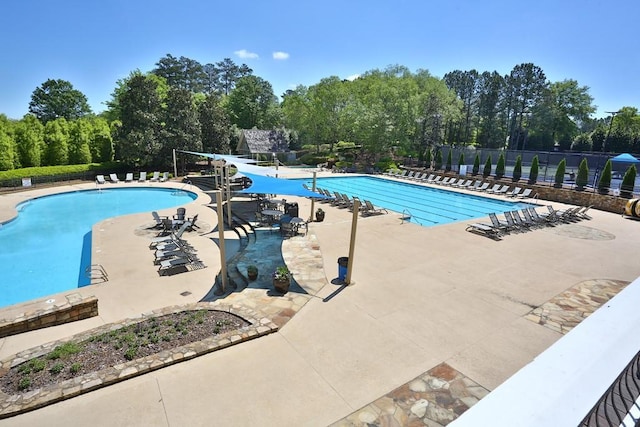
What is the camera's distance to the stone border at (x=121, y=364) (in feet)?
13.0

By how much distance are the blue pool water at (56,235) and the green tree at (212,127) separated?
801 cm

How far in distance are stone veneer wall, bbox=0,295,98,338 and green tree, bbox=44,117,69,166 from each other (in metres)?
22.2

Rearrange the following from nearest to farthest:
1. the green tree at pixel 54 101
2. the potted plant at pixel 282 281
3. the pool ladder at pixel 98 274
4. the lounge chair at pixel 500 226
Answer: the potted plant at pixel 282 281 → the pool ladder at pixel 98 274 → the lounge chair at pixel 500 226 → the green tree at pixel 54 101

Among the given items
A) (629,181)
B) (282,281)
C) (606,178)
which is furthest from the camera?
(606,178)

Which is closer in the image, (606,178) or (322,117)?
(606,178)

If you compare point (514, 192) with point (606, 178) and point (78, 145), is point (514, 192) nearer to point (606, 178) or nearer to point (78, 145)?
point (606, 178)

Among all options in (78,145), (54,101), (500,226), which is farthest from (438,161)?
(54,101)

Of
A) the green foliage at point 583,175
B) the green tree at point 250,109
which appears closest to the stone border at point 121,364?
the green foliage at point 583,175

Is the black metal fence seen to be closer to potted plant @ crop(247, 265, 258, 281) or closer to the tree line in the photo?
potted plant @ crop(247, 265, 258, 281)

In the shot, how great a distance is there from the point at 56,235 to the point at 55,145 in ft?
48.1

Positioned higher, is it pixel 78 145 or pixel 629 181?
pixel 78 145

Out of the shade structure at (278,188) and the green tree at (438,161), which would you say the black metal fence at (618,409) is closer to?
the shade structure at (278,188)

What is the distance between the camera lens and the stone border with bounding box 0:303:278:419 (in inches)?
156

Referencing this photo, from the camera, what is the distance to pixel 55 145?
23.3 m
